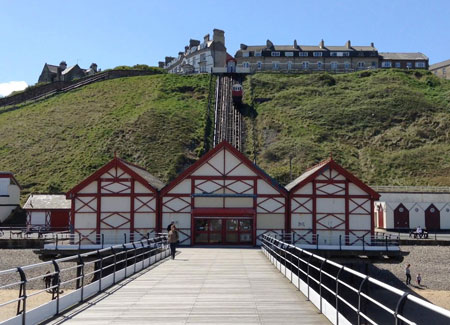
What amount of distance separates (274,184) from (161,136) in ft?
150

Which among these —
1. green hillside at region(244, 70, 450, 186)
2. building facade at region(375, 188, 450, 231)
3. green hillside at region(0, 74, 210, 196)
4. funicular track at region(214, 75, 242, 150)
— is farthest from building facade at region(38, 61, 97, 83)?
building facade at region(375, 188, 450, 231)

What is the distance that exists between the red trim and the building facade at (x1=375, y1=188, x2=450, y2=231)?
904 inches

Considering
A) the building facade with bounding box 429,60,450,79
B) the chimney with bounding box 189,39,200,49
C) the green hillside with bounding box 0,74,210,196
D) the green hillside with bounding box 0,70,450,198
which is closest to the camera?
the green hillside with bounding box 0,70,450,198

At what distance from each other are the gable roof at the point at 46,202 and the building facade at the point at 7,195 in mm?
5319

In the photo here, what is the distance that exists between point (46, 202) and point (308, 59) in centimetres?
8446

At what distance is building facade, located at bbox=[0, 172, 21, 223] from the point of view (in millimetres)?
55897

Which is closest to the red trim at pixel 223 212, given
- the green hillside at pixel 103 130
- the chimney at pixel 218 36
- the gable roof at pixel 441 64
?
the green hillside at pixel 103 130

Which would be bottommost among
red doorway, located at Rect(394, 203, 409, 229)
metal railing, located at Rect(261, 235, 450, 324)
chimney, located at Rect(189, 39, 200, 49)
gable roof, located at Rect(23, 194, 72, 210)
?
metal railing, located at Rect(261, 235, 450, 324)

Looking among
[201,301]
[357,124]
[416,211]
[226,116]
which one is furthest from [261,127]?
[201,301]

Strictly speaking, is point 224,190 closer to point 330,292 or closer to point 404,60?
point 330,292

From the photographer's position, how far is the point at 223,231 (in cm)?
3594

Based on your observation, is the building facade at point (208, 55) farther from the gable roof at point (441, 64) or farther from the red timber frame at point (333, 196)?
the red timber frame at point (333, 196)

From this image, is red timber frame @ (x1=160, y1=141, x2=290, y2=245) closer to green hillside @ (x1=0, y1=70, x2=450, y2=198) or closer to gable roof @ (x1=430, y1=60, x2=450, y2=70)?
green hillside @ (x1=0, y1=70, x2=450, y2=198)

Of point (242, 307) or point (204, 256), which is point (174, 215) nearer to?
point (204, 256)
